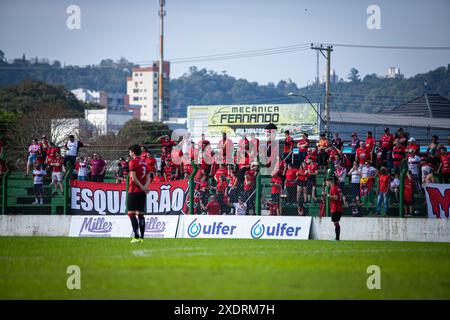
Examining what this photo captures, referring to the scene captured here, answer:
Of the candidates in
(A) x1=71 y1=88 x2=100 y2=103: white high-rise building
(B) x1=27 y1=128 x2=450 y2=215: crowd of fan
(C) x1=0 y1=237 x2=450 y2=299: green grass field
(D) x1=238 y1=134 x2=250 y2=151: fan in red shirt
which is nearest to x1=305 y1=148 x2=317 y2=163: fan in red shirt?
(B) x1=27 y1=128 x2=450 y2=215: crowd of fan

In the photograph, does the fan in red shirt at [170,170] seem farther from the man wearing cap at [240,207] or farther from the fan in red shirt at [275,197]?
the fan in red shirt at [275,197]

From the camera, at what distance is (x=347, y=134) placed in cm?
6575

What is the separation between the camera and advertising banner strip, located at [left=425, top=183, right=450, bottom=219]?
22.2 metres

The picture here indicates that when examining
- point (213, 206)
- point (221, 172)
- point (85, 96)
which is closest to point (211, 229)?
point (213, 206)

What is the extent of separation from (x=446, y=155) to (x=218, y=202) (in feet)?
23.8

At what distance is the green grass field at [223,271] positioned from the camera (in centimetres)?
1109

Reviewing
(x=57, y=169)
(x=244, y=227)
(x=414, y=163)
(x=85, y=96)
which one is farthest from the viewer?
(x=85, y=96)

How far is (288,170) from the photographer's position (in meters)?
23.7

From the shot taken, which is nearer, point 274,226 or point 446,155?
point 274,226

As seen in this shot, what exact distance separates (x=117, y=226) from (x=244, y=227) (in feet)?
13.2

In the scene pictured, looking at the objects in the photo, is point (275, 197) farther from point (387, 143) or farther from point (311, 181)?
point (387, 143)

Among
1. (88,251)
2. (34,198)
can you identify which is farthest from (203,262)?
(34,198)
